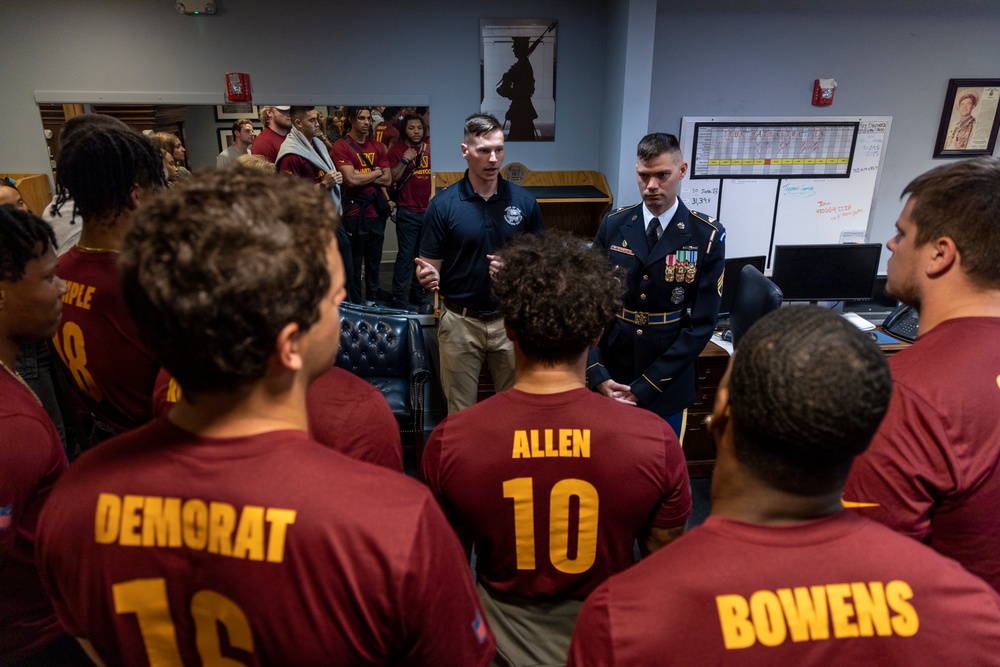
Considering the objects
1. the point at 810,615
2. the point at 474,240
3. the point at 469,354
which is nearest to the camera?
the point at 810,615

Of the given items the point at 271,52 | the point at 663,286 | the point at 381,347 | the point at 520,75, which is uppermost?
the point at 271,52

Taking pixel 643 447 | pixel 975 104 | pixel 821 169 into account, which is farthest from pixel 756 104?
pixel 643 447

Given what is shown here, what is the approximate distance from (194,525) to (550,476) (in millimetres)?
639

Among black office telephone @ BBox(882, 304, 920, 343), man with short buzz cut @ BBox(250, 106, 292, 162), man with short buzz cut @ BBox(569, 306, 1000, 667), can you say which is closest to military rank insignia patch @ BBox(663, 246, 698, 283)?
black office telephone @ BBox(882, 304, 920, 343)

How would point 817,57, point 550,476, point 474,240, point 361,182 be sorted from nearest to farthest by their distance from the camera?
point 550,476 < point 474,240 < point 817,57 < point 361,182

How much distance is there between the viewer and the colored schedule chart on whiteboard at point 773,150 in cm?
397

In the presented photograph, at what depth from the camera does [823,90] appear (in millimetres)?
3922

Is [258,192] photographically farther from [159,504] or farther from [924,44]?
[924,44]

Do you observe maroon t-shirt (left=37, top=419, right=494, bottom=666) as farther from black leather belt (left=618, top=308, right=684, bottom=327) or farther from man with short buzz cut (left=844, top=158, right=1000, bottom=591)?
black leather belt (left=618, top=308, right=684, bottom=327)

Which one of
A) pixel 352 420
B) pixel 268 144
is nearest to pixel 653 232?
pixel 352 420

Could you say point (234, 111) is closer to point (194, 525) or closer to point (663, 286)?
point (663, 286)

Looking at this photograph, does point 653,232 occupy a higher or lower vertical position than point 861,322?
higher

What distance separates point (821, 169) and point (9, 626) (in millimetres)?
4602

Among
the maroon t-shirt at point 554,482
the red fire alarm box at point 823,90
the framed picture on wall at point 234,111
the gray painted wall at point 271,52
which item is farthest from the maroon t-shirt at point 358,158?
the maroon t-shirt at point 554,482
